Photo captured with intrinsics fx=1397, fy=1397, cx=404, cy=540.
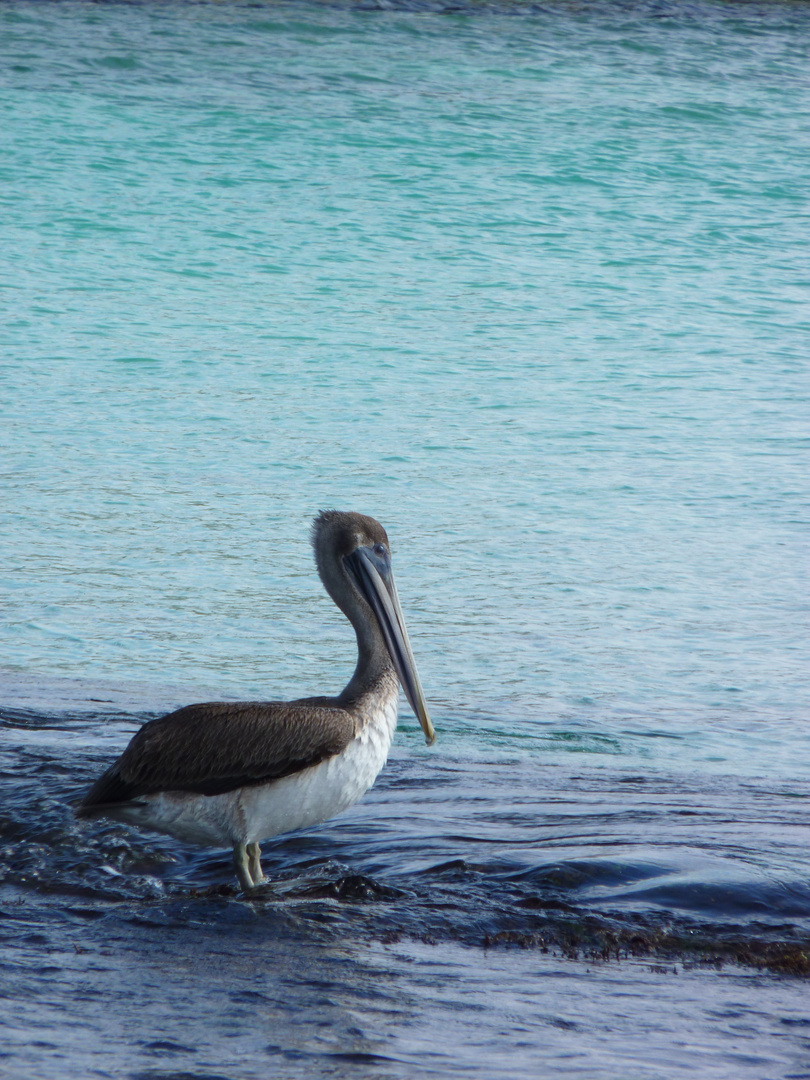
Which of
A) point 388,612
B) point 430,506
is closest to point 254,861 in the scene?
point 388,612

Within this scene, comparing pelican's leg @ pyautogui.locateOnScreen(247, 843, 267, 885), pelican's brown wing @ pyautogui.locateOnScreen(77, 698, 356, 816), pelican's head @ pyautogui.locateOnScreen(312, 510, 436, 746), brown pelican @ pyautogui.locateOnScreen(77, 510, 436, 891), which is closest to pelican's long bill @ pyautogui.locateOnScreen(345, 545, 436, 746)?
pelican's head @ pyautogui.locateOnScreen(312, 510, 436, 746)

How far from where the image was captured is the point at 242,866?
3500mm

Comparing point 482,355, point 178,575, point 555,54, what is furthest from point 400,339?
point 555,54

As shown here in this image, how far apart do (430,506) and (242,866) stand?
18.5ft

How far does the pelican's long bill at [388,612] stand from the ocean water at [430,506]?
1.33ft

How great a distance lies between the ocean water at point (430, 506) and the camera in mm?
3031

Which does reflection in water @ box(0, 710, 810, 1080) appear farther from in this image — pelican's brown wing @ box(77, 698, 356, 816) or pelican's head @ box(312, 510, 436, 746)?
pelican's head @ box(312, 510, 436, 746)

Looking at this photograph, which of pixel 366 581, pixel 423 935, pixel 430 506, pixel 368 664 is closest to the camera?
pixel 423 935

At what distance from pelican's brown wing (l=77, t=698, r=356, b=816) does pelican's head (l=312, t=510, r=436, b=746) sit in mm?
390

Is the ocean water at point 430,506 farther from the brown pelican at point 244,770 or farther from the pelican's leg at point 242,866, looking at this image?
the brown pelican at point 244,770

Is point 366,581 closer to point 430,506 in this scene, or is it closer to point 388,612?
point 388,612

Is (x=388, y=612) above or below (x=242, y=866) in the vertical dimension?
above

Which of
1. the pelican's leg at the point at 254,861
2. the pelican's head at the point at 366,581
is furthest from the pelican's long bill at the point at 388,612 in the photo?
the pelican's leg at the point at 254,861

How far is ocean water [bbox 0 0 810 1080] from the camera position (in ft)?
9.95
